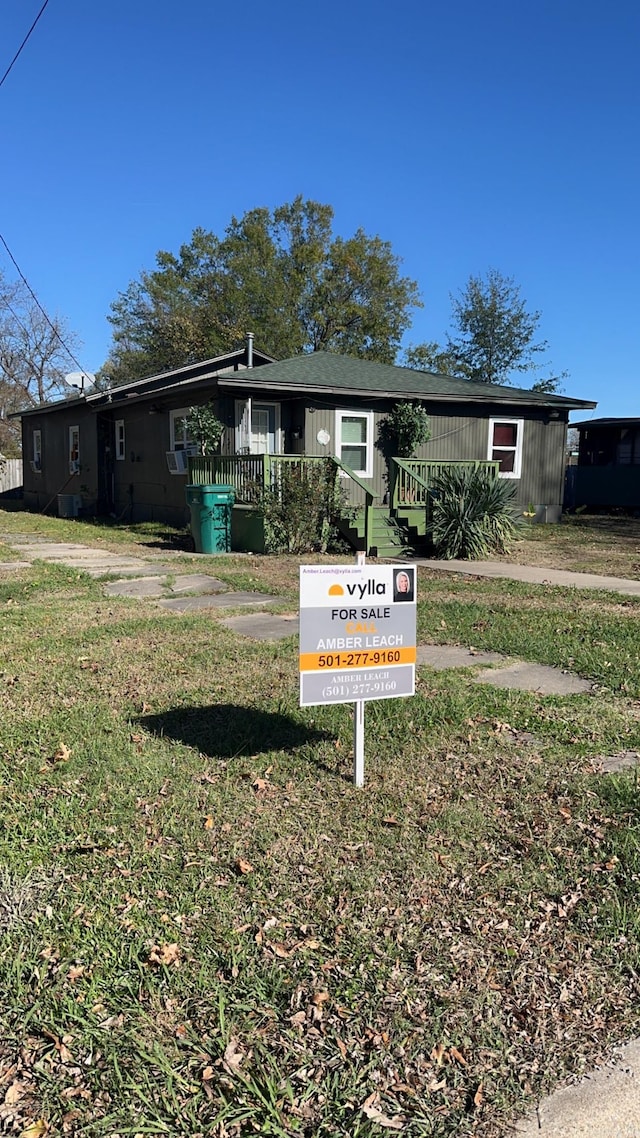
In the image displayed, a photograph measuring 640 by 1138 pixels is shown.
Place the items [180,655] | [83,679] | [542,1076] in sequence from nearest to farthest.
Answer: [542,1076], [83,679], [180,655]

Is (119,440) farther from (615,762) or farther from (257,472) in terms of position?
(615,762)

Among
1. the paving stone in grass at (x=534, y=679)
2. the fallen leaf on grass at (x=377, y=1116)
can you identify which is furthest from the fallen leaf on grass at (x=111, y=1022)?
the paving stone in grass at (x=534, y=679)

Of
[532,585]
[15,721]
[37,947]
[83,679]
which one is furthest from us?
[532,585]

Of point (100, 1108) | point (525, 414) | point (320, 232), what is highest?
point (320, 232)

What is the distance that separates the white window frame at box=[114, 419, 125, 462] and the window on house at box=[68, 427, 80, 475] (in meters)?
2.16

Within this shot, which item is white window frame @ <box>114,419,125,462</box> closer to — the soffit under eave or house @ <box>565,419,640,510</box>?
the soffit under eave

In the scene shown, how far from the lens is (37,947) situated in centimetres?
246

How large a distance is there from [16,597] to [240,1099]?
7.17 m

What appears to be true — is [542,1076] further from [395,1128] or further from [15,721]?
[15,721]

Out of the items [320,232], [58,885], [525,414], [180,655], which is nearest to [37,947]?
[58,885]

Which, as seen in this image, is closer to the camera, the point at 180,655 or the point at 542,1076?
the point at 542,1076

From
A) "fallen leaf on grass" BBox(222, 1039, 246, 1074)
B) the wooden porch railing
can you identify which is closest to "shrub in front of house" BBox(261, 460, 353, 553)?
the wooden porch railing

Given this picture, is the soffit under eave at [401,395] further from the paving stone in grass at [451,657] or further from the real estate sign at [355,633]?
the real estate sign at [355,633]

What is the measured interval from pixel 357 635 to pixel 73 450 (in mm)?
20998
